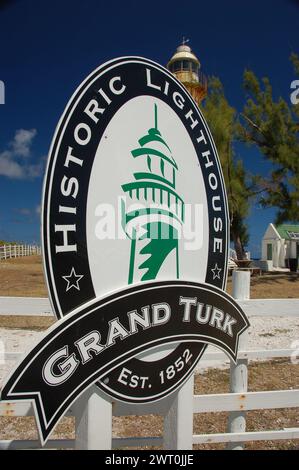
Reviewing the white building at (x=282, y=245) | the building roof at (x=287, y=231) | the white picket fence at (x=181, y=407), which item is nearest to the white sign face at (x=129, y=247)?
the white picket fence at (x=181, y=407)

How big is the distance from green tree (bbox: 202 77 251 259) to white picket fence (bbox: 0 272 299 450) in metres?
13.6

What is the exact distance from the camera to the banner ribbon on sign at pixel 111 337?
1.49m

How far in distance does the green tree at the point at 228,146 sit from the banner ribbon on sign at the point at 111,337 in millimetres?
14122

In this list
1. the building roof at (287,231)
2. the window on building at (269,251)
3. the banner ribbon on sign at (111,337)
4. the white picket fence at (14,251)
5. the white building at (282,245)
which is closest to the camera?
the banner ribbon on sign at (111,337)

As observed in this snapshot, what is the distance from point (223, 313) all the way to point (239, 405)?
0.67 m

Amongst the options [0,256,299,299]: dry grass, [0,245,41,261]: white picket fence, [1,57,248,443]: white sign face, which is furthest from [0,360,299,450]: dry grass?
[0,245,41,261]: white picket fence

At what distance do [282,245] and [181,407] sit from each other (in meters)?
27.9

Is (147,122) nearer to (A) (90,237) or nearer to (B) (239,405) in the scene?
(A) (90,237)

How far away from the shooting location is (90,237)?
164cm

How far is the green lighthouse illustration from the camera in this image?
1.79 meters

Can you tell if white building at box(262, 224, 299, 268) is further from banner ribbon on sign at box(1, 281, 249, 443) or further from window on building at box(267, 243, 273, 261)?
banner ribbon on sign at box(1, 281, 249, 443)

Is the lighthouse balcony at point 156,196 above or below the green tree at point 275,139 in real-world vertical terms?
below

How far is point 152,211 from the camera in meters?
1.86

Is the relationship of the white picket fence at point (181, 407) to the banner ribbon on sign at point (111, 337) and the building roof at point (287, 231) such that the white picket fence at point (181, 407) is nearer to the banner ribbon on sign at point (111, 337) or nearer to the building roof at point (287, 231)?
the banner ribbon on sign at point (111, 337)
